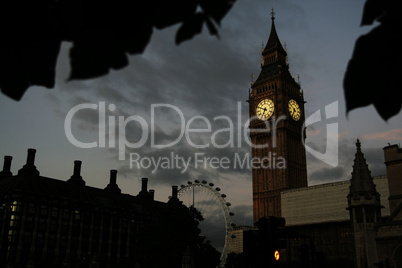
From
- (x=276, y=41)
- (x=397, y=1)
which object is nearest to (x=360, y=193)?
(x=397, y=1)

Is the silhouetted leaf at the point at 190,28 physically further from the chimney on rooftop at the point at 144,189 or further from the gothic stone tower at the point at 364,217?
the chimney on rooftop at the point at 144,189

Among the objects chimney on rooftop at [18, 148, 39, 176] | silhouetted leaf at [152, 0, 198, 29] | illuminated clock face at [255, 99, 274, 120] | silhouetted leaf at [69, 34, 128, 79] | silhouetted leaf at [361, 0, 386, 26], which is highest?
illuminated clock face at [255, 99, 274, 120]

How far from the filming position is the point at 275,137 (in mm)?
92875

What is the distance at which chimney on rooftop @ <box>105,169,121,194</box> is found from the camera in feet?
330

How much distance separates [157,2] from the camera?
1392 millimetres

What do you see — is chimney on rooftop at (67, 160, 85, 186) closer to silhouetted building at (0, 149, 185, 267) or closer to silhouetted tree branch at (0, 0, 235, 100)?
silhouetted building at (0, 149, 185, 267)

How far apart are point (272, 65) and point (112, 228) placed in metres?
49.9

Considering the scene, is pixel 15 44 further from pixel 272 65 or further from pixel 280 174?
pixel 272 65

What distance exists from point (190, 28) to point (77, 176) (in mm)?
94900

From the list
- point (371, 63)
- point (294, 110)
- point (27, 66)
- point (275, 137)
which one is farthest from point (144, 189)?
point (371, 63)

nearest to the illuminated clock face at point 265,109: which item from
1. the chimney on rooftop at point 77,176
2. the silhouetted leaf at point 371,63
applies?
the chimney on rooftop at point 77,176

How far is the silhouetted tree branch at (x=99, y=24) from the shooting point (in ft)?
4.43

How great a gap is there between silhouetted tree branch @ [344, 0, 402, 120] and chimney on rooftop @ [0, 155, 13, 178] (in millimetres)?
92263

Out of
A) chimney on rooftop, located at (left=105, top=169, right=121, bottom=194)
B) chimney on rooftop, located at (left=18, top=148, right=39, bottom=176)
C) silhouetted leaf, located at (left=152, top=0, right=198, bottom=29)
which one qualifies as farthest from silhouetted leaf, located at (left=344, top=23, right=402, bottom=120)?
chimney on rooftop, located at (left=105, top=169, right=121, bottom=194)
